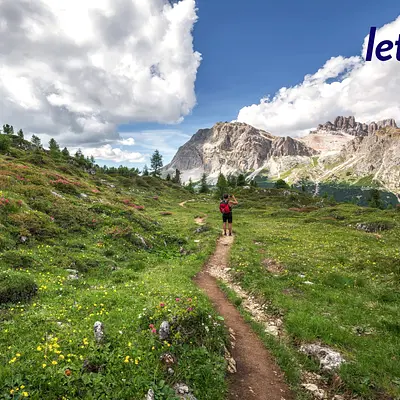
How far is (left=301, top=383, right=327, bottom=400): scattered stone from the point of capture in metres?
9.18

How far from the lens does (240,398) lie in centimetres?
882

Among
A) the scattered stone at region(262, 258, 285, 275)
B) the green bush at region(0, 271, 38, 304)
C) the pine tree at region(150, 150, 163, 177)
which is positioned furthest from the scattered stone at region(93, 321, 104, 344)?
the pine tree at region(150, 150, 163, 177)

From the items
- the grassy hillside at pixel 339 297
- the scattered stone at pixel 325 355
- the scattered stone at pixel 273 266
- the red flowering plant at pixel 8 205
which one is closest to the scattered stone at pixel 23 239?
the red flowering plant at pixel 8 205

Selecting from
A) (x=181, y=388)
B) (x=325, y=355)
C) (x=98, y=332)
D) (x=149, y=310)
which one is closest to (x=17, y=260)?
(x=98, y=332)

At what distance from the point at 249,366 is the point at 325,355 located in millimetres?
2991

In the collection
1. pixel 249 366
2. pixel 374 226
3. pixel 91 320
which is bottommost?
pixel 249 366

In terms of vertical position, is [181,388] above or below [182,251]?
below

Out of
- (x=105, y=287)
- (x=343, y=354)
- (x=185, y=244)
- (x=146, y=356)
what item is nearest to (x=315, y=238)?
(x=185, y=244)

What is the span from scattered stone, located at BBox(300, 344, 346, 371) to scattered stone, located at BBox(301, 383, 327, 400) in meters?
0.87

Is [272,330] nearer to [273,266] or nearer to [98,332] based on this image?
[98,332]

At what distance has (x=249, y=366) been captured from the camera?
1050 cm

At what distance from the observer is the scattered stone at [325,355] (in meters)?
10.1

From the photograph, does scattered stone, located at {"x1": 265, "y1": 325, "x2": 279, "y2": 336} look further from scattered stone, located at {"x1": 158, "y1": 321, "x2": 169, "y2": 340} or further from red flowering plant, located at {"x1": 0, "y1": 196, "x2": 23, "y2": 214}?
red flowering plant, located at {"x1": 0, "y1": 196, "x2": 23, "y2": 214}

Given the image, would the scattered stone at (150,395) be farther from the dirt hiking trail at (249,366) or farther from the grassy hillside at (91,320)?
the dirt hiking trail at (249,366)
